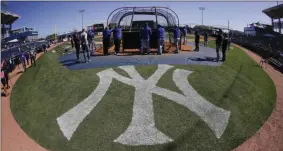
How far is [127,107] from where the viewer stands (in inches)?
588

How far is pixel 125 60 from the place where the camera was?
2091cm

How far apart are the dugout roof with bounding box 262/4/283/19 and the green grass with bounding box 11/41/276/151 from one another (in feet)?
149

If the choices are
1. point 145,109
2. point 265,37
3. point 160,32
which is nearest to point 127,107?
point 145,109

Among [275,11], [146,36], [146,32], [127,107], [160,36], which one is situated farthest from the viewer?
[275,11]

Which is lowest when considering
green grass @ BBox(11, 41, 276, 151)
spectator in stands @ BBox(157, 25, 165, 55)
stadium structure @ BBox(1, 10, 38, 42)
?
green grass @ BBox(11, 41, 276, 151)

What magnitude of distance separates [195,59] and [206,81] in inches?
170

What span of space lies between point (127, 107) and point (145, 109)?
103 cm

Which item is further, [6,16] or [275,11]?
[6,16]

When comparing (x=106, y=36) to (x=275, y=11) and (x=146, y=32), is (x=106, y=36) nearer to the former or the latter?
(x=146, y=32)

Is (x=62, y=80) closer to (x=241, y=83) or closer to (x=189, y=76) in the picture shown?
(x=189, y=76)

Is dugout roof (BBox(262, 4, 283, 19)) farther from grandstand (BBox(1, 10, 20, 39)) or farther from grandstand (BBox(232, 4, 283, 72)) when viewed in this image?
Result: grandstand (BBox(1, 10, 20, 39))

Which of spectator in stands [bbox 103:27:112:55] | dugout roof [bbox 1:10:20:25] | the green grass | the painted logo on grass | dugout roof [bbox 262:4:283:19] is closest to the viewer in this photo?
the green grass

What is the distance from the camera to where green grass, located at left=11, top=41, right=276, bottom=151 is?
13.1m

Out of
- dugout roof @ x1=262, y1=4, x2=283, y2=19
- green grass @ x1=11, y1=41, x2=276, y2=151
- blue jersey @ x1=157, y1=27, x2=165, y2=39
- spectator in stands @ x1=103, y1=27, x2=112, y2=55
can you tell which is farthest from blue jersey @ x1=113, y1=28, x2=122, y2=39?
dugout roof @ x1=262, y1=4, x2=283, y2=19
